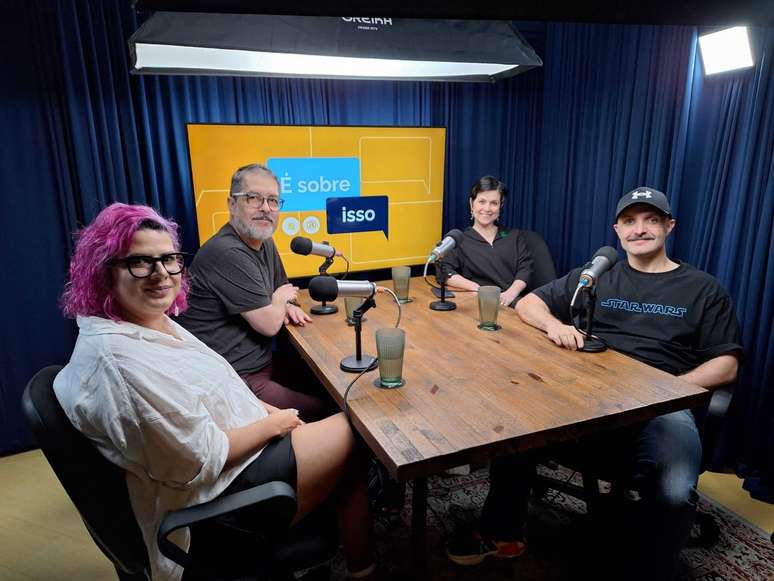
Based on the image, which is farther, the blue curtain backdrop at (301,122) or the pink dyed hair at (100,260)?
the blue curtain backdrop at (301,122)

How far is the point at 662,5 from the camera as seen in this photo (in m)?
0.37

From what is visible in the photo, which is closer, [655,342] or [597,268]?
[597,268]

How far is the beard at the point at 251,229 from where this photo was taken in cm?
212

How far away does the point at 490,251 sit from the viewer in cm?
300

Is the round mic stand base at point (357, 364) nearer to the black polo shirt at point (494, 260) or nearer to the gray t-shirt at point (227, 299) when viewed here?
the gray t-shirt at point (227, 299)

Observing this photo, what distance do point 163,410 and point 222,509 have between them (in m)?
0.25

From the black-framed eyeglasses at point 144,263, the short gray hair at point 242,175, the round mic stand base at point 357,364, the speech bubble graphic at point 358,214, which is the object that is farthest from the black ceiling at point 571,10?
the speech bubble graphic at point 358,214

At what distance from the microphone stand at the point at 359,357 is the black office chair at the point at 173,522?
47cm

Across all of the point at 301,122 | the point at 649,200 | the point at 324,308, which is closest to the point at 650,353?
the point at 649,200

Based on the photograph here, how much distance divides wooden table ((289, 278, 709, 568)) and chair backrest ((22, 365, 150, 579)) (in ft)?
1.82

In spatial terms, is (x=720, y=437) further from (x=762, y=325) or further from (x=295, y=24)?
(x=295, y=24)

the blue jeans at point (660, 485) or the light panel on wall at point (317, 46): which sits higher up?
the light panel on wall at point (317, 46)

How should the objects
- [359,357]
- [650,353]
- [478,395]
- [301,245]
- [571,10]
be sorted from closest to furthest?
[571,10] < [478,395] < [359,357] < [650,353] < [301,245]

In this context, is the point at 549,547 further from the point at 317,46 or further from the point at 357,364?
the point at 317,46
